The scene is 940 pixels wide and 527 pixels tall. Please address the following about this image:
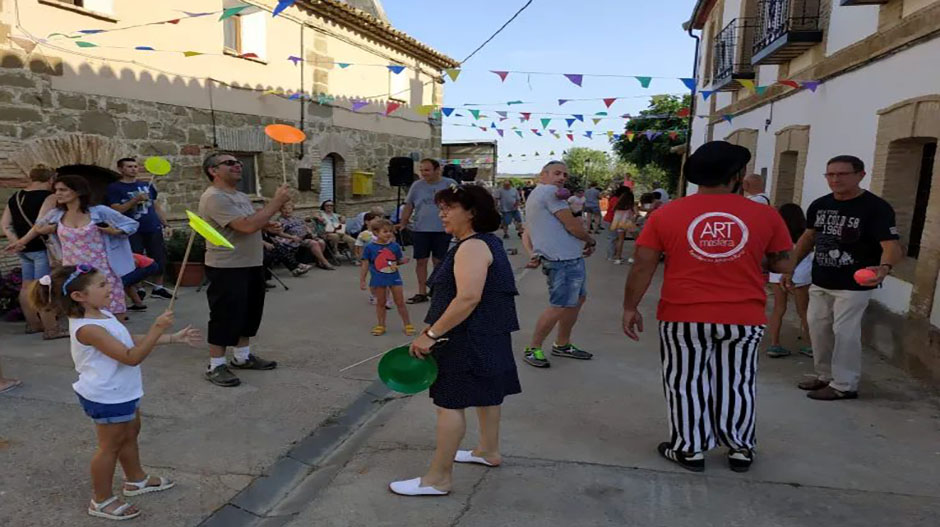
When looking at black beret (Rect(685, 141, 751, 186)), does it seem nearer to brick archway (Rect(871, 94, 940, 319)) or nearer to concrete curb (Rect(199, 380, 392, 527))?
concrete curb (Rect(199, 380, 392, 527))

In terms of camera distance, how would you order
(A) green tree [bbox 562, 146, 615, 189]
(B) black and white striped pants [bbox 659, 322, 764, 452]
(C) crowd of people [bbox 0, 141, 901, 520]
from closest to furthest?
1. (C) crowd of people [bbox 0, 141, 901, 520]
2. (B) black and white striped pants [bbox 659, 322, 764, 452]
3. (A) green tree [bbox 562, 146, 615, 189]

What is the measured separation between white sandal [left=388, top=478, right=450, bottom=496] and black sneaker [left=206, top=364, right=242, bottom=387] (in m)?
1.84

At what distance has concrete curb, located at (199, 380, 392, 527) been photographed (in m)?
2.68

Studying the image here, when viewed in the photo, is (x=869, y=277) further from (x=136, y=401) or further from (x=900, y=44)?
(x=136, y=401)

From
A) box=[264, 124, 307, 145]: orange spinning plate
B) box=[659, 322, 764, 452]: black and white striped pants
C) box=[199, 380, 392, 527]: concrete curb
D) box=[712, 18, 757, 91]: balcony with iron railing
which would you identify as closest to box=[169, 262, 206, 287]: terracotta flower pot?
box=[264, 124, 307, 145]: orange spinning plate

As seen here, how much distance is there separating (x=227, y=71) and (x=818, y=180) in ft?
28.1

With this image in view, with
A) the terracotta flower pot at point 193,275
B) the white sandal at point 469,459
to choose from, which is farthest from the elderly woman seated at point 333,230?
the white sandal at point 469,459

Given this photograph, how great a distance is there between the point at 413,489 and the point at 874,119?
19.4ft

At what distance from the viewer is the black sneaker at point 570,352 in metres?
5.11

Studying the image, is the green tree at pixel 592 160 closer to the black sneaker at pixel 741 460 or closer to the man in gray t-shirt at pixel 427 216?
the man in gray t-shirt at pixel 427 216

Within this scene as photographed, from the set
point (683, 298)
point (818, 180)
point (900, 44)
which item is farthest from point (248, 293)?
point (818, 180)

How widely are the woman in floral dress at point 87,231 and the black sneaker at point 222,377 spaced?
968mm

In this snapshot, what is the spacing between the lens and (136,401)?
2.53m

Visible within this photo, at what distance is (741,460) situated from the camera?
120 inches
